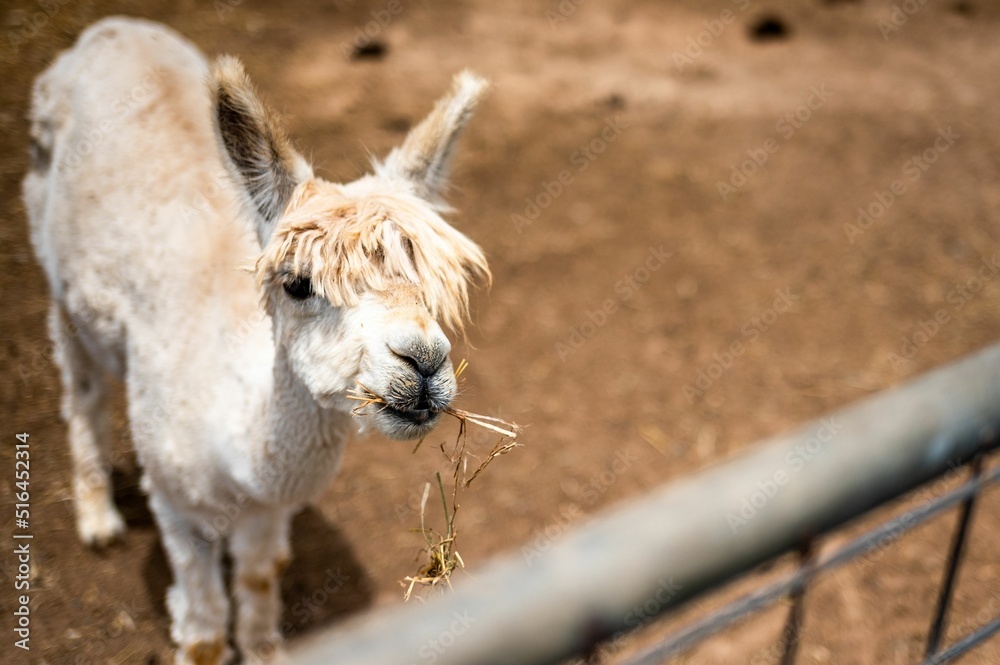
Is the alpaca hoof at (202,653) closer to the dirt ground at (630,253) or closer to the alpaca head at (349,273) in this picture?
the dirt ground at (630,253)

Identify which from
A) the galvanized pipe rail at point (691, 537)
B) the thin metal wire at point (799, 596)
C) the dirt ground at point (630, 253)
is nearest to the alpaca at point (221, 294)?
the dirt ground at point (630, 253)

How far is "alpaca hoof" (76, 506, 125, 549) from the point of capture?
13.1 ft

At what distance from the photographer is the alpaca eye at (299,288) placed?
8.39 ft

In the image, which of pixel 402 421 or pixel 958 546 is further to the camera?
pixel 402 421

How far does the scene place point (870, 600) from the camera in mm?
4277

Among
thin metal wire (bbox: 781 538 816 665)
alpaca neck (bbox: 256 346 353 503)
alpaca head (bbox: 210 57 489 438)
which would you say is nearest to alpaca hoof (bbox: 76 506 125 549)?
alpaca neck (bbox: 256 346 353 503)

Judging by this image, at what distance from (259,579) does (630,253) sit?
3936mm

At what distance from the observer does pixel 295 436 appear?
279cm

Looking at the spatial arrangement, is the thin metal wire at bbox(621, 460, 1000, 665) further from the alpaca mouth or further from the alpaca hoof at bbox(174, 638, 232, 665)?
the alpaca hoof at bbox(174, 638, 232, 665)

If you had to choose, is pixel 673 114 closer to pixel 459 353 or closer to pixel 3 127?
pixel 459 353

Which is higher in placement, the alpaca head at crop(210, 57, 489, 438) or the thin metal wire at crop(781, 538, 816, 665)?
the thin metal wire at crop(781, 538, 816, 665)

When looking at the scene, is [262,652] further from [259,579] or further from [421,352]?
[421,352]

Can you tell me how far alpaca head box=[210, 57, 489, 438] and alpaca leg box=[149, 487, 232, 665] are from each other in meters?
1.18

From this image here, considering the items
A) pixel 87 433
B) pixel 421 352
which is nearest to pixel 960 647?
pixel 421 352
